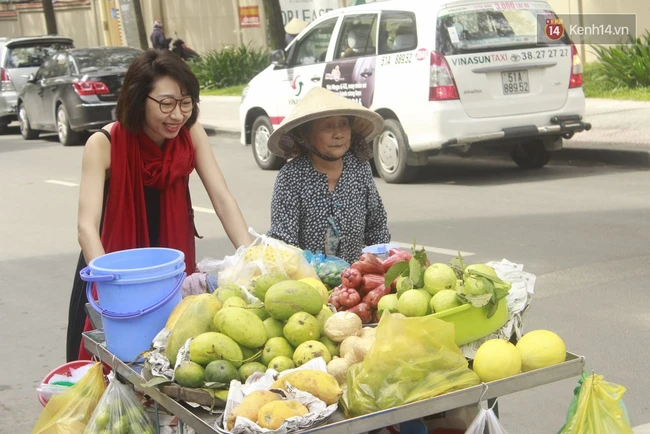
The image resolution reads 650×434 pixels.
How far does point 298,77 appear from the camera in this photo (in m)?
11.9

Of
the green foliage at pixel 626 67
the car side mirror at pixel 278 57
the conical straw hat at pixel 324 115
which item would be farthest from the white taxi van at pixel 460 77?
the conical straw hat at pixel 324 115

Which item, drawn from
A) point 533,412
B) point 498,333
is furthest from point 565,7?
point 498,333

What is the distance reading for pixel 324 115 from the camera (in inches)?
163

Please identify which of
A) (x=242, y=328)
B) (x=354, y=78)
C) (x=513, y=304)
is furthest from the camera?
(x=354, y=78)

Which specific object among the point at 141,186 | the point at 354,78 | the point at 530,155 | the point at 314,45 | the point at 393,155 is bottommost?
the point at 530,155

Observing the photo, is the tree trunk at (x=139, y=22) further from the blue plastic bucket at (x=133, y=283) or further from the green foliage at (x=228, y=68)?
the blue plastic bucket at (x=133, y=283)

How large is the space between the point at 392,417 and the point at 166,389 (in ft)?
2.30

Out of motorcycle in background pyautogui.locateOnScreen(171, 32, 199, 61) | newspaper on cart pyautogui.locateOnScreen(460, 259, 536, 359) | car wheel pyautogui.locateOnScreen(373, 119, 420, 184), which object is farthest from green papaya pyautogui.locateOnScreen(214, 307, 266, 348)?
motorcycle in background pyautogui.locateOnScreen(171, 32, 199, 61)

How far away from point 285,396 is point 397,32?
8.40 metres

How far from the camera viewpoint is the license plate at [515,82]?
10164mm

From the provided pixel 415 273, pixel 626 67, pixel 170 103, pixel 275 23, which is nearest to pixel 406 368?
pixel 415 273

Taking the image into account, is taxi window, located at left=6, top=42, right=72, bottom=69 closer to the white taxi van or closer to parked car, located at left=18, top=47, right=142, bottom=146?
parked car, located at left=18, top=47, right=142, bottom=146

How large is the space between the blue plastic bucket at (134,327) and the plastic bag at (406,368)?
812 mm

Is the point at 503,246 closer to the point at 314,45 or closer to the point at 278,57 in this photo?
the point at 314,45
